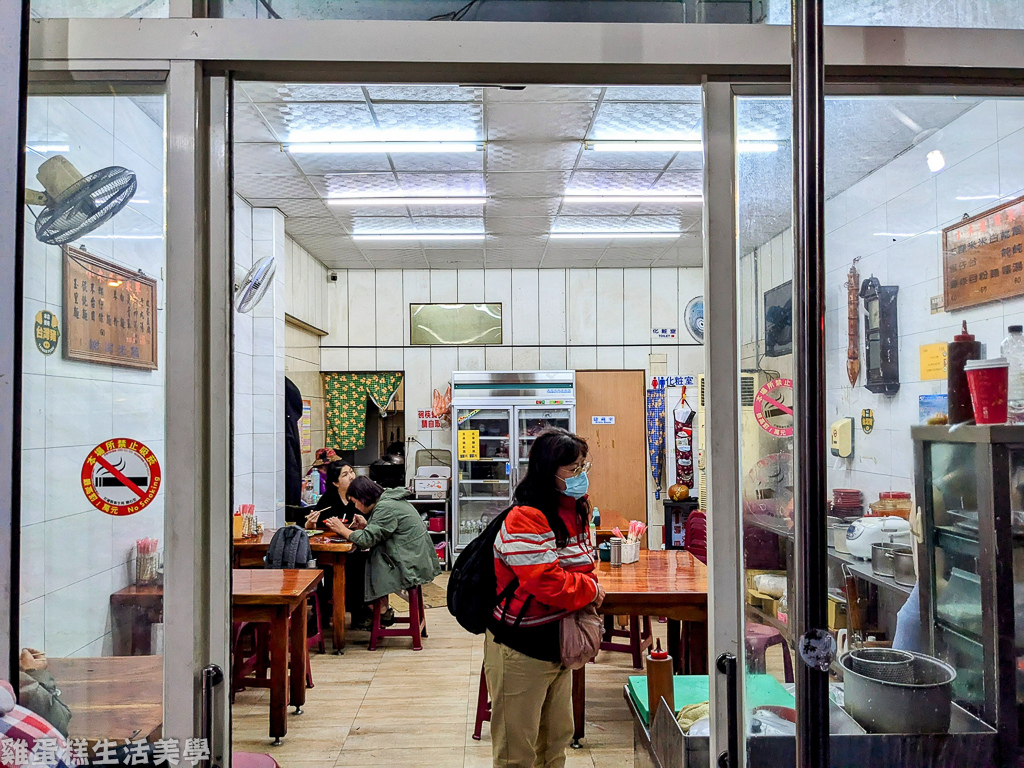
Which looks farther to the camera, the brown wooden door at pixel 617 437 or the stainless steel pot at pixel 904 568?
the brown wooden door at pixel 617 437

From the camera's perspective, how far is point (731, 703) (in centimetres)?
135

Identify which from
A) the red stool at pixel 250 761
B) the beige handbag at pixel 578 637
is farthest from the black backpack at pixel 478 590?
the red stool at pixel 250 761

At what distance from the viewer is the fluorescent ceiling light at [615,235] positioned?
21.5 feet

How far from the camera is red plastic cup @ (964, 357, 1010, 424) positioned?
52.9 inches

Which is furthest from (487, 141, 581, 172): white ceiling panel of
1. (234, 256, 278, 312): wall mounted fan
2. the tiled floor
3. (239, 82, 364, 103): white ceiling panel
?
the tiled floor

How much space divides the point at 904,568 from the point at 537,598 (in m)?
1.42

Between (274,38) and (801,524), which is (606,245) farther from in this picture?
(801,524)

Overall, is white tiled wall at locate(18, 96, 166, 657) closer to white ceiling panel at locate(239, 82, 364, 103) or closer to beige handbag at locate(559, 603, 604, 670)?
beige handbag at locate(559, 603, 604, 670)

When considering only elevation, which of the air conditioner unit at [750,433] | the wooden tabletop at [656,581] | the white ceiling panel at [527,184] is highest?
the white ceiling panel at [527,184]

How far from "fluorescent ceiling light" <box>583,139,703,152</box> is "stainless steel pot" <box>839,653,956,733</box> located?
3551mm

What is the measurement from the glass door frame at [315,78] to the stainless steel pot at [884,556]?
0.27 m

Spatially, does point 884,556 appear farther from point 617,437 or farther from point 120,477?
point 617,437

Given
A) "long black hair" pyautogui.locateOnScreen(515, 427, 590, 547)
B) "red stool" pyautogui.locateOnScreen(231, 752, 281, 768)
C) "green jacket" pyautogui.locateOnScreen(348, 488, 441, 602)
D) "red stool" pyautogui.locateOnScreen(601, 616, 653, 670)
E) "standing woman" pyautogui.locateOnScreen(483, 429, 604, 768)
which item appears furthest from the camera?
"green jacket" pyautogui.locateOnScreen(348, 488, 441, 602)

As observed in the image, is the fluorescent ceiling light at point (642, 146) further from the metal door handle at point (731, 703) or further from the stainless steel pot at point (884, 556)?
the metal door handle at point (731, 703)
